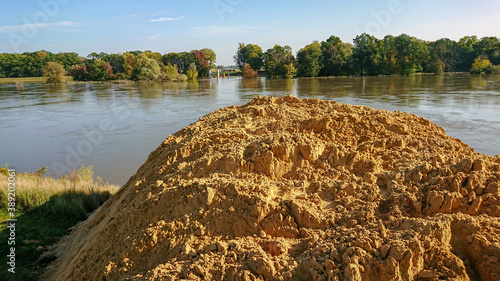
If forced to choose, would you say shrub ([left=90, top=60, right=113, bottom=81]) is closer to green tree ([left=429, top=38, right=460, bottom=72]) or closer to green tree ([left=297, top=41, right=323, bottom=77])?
green tree ([left=297, top=41, right=323, bottom=77])

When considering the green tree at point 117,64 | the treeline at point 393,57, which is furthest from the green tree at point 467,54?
the green tree at point 117,64

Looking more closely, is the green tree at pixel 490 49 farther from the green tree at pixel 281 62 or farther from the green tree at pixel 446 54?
the green tree at pixel 281 62

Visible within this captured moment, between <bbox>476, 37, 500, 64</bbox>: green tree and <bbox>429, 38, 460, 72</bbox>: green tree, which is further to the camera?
<bbox>429, 38, 460, 72</bbox>: green tree

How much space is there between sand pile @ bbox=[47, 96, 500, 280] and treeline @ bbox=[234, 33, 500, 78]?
6644cm

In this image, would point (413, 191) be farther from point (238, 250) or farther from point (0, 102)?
point (0, 102)

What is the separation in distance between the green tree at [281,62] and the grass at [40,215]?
65991mm

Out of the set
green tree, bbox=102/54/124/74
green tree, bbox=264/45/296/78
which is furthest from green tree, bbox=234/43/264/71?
green tree, bbox=102/54/124/74

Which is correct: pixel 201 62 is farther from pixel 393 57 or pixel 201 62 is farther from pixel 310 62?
pixel 393 57

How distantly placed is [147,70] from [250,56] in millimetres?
34263

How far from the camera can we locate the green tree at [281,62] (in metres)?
70.8

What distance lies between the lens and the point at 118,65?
82438mm

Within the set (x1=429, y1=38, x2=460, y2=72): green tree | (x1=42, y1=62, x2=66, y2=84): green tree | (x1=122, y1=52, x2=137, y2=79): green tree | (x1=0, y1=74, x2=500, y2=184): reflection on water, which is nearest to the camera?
(x1=0, y1=74, x2=500, y2=184): reflection on water

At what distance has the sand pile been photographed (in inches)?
91.7

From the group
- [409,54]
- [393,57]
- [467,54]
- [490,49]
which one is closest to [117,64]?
[393,57]
